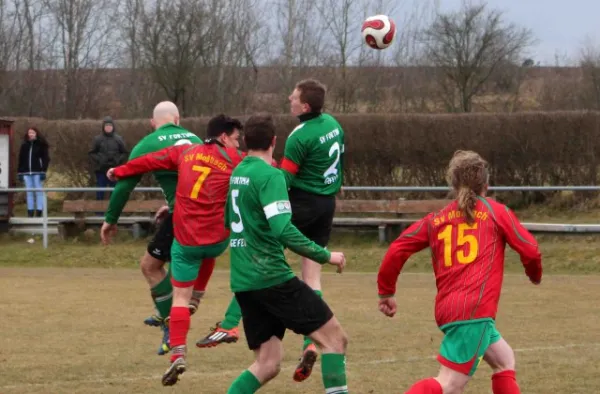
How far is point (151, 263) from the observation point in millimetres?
9398

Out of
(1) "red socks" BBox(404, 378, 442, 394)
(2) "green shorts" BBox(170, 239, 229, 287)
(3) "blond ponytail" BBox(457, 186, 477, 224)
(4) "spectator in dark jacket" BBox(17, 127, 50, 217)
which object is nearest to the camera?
(1) "red socks" BBox(404, 378, 442, 394)

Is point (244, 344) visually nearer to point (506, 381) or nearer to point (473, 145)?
point (506, 381)

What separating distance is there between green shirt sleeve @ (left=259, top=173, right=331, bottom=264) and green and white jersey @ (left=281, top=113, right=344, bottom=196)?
2031 millimetres

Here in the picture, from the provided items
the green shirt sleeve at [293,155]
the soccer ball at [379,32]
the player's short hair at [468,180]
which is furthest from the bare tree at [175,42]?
the player's short hair at [468,180]

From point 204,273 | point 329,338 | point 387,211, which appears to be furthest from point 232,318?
point 387,211

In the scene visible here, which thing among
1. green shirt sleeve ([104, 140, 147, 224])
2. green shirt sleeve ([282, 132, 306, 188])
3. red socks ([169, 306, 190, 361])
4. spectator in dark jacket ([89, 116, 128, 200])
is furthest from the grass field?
spectator in dark jacket ([89, 116, 128, 200])

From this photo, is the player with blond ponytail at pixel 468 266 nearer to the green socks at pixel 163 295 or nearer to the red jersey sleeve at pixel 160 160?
the red jersey sleeve at pixel 160 160

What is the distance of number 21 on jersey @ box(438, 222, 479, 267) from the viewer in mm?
6082

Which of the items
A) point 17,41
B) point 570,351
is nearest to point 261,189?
point 570,351

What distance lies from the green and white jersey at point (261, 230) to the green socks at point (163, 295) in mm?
2763

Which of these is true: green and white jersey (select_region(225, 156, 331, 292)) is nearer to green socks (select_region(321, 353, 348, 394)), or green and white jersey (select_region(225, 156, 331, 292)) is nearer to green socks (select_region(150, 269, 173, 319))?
green socks (select_region(321, 353, 348, 394))

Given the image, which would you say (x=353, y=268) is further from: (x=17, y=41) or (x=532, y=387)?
(x=17, y=41)

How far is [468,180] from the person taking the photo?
20.3ft

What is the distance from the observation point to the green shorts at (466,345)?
5965mm
